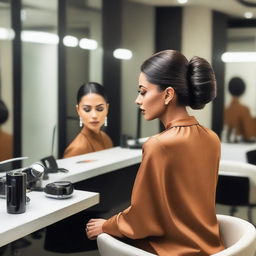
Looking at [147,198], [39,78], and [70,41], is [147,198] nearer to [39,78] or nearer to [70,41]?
[39,78]

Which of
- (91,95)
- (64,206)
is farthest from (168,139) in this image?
(91,95)

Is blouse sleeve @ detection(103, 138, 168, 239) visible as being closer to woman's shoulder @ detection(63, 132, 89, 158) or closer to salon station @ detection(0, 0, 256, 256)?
salon station @ detection(0, 0, 256, 256)

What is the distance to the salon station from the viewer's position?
169 cm

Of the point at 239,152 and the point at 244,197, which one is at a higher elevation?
the point at 239,152

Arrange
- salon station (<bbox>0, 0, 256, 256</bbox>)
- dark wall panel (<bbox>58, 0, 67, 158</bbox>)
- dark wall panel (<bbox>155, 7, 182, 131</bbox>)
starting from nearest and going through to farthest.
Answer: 1. salon station (<bbox>0, 0, 256, 256</bbox>)
2. dark wall panel (<bbox>58, 0, 67, 158</bbox>)
3. dark wall panel (<bbox>155, 7, 182, 131</bbox>)

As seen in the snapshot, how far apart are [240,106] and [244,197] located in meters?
0.89

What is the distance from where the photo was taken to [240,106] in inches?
140

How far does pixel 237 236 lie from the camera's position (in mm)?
1627

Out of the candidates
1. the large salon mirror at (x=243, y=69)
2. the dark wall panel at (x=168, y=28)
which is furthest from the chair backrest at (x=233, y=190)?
the dark wall panel at (x=168, y=28)

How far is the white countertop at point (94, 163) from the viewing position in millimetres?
2106

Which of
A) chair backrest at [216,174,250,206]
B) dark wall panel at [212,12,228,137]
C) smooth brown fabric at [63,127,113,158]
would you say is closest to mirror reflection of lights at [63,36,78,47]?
smooth brown fabric at [63,127,113,158]

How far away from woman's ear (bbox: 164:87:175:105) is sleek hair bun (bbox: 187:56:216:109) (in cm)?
7

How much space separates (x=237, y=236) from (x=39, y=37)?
53.0 inches

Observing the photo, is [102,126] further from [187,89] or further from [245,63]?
[245,63]
